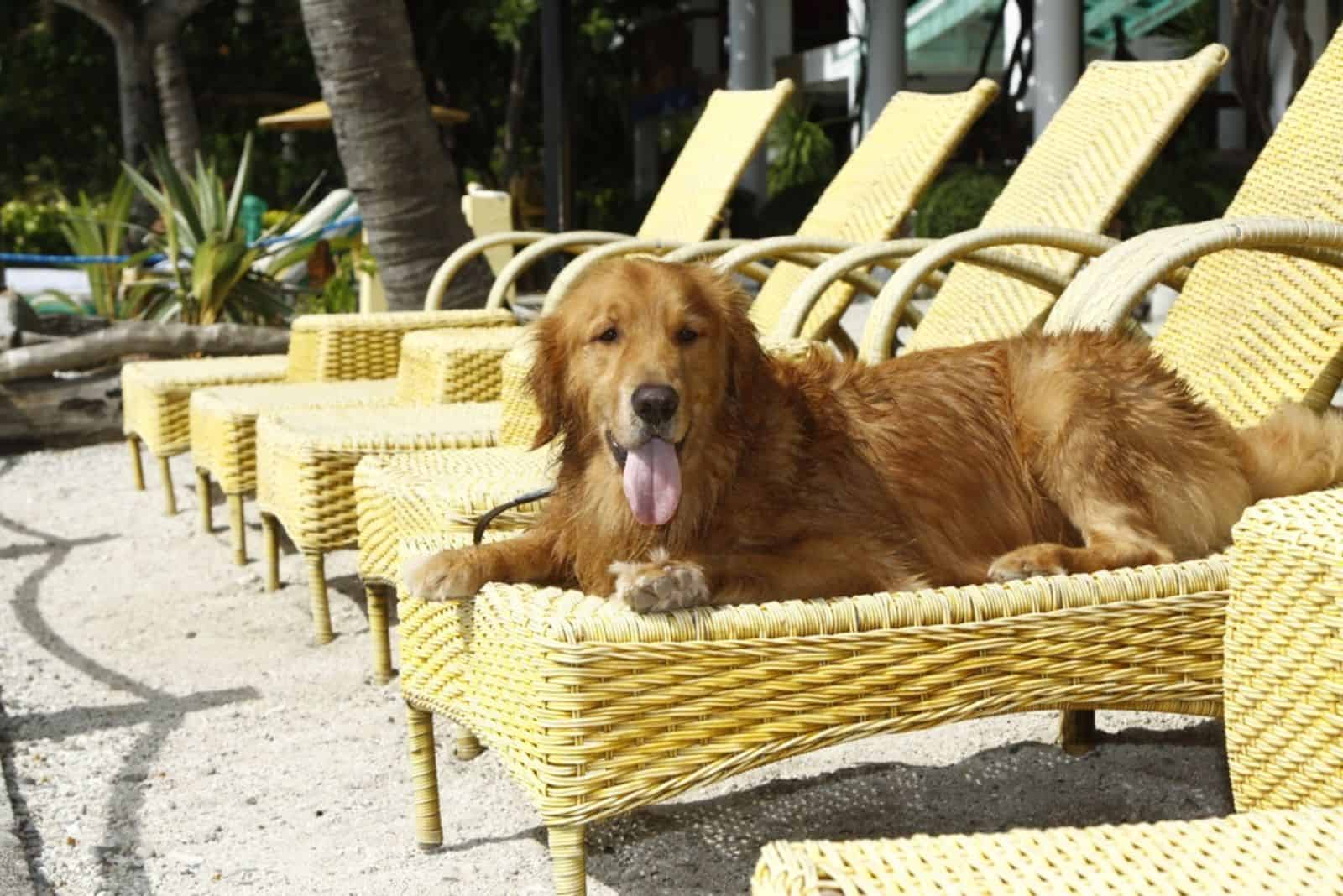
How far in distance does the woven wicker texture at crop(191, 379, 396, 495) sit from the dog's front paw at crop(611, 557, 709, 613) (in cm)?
336

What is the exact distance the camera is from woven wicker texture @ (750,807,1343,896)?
5.19 ft

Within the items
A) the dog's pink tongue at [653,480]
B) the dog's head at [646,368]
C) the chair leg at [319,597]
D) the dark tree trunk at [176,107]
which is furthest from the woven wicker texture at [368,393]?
the dark tree trunk at [176,107]

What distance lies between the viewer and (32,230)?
22.3m

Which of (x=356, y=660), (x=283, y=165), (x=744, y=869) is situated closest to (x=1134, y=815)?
(x=744, y=869)

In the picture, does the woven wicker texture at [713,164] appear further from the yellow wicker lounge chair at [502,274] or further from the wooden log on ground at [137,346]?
the wooden log on ground at [137,346]

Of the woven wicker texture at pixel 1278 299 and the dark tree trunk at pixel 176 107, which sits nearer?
the woven wicker texture at pixel 1278 299

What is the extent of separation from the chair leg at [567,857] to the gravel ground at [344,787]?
519 mm

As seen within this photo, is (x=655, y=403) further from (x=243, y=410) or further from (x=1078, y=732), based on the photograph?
(x=243, y=410)

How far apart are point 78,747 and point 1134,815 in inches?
98.3

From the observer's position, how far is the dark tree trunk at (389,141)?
7695 mm

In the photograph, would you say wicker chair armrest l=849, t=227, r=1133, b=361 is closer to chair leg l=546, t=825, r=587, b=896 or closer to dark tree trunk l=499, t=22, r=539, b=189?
chair leg l=546, t=825, r=587, b=896

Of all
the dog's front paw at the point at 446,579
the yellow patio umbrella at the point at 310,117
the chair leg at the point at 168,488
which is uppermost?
the dog's front paw at the point at 446,579

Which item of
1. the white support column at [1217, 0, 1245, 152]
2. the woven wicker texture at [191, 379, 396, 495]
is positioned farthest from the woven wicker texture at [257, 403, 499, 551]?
the white support column at [1217, 0, 1245, 152]

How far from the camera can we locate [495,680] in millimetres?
2729
